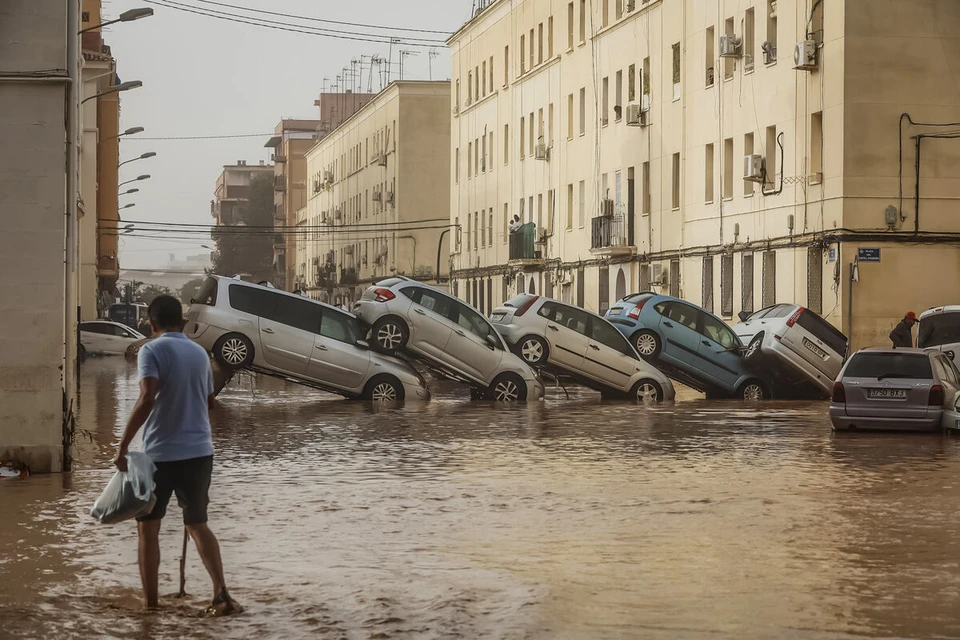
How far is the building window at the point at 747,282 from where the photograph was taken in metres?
42.4

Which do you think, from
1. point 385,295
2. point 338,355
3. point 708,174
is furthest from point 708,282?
point 338,355

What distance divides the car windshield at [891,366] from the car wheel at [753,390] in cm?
1079

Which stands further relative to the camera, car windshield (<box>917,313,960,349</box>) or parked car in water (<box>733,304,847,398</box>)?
parked car in water (<box>733,304,847,398</box>)

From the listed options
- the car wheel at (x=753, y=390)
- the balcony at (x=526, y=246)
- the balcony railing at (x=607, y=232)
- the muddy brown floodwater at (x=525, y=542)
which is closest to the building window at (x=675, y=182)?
the balcony railing at (x=607, y=232)

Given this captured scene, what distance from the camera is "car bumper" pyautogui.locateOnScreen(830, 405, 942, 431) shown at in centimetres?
2247

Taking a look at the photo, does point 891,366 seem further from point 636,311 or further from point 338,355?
point 636,311

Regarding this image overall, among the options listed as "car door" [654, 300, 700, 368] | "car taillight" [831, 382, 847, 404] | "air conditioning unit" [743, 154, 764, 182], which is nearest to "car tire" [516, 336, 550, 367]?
"car door" [654, 300, 700, 368]

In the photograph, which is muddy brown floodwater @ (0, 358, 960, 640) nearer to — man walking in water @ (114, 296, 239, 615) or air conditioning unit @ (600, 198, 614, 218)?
man walking in water @ (114, 296, 239, 615)

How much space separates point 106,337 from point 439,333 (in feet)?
111

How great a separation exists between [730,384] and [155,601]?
1008 inches

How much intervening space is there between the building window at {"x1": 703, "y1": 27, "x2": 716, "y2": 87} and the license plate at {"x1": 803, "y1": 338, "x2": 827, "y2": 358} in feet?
47.7

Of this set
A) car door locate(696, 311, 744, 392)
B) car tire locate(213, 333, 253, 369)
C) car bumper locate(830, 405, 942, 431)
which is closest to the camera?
car bumper locate(830, 405, 942, 431)

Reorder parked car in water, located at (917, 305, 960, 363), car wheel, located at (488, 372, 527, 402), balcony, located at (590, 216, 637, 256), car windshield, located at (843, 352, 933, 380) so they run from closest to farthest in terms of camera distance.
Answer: car windshield, located at (843, 352, 933, 380), car wheel, located at (488, 372, 527, 402), parked car in water, located at (917, 305, 960, 363), balcony, located at (590, 216, 637, 256)

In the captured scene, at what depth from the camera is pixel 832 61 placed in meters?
37.8
